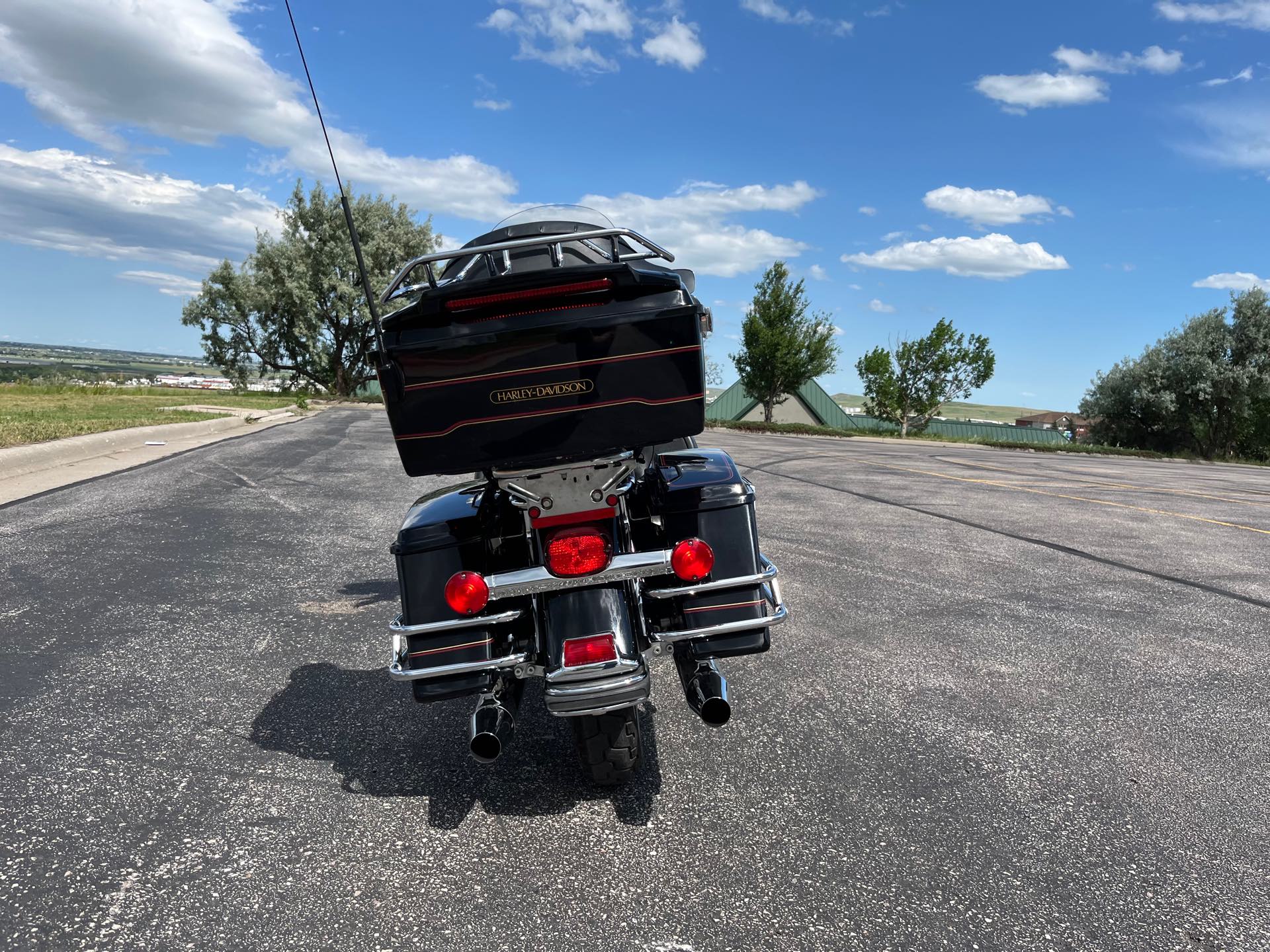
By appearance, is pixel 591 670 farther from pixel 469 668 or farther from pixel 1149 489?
pixel 1149 489

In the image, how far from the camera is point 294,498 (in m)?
9.85

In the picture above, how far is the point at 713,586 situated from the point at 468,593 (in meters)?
0.94

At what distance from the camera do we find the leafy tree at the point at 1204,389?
3678 centimetres

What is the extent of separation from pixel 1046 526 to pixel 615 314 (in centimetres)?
836

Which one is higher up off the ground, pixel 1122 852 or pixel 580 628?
pixel 580 628

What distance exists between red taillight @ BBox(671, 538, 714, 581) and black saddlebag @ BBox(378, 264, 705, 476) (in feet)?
1.44

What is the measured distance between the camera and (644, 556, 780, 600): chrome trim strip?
123 inches

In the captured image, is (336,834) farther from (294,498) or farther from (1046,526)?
(1046,526)

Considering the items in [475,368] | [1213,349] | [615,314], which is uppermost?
[1213,349]

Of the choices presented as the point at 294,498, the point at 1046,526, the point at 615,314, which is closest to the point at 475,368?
the point at 615,314

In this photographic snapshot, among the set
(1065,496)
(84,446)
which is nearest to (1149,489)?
(1065,496)

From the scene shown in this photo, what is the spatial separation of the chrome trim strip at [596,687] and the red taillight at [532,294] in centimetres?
136

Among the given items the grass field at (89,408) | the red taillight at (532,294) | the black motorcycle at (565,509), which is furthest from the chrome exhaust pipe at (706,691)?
the grass field at (89,408)

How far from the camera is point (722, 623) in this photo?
3193mm
